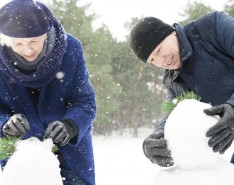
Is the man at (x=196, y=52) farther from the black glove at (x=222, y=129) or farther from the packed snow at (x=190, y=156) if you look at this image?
the black glove at (x=222, y=129)

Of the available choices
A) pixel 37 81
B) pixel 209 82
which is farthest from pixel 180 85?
pixel 37 81

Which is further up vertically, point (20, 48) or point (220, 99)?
point (20, 48)

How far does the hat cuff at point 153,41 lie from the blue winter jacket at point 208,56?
2.4 inches

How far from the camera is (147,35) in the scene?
8.25ft

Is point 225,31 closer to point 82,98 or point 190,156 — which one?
point 190,156

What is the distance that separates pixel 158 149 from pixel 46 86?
0.84 metres

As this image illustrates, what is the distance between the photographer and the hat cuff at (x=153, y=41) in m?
2.42

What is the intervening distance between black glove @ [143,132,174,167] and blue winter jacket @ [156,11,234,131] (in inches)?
6.5

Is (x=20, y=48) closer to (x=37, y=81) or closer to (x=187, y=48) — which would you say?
(x=37, y=81)

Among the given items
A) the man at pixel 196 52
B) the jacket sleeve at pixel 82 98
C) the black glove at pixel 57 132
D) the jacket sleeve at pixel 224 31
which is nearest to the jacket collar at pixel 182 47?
the man at pixel 196 52

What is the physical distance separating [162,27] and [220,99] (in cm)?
52

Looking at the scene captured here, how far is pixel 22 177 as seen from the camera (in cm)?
201

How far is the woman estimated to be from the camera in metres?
2.28

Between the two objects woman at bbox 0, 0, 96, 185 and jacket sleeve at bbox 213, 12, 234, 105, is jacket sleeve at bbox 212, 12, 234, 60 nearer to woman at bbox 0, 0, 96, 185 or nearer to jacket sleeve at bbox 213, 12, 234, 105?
jacket sleeve at bbox 213, 12, 234, 105
